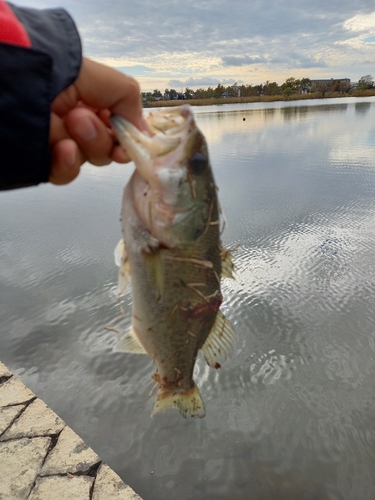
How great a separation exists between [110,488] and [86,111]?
7.37ft

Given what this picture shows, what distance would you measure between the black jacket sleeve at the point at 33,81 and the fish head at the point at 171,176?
25cm

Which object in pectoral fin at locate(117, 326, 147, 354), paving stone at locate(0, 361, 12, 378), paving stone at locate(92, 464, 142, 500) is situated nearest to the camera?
pectoral fin at locate(117, 326, 147, 354)

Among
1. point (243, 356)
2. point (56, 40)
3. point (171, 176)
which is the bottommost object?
point (243, 356)

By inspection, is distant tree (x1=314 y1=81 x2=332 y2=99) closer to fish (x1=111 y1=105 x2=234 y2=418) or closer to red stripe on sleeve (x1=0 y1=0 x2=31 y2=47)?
fish (x1=111 y1=105 x2=234 y2=418)

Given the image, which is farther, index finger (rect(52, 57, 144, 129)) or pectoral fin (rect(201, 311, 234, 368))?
pectoral fin (rect(201, 311, 234, 368))

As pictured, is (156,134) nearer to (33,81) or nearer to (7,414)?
(33,81)

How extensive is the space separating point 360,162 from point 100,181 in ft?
23.1

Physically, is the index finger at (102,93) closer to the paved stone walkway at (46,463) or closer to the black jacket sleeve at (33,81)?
the black jacket sleeve at (33,81)

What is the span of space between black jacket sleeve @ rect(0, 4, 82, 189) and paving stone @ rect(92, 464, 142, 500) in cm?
204

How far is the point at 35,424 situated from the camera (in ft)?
9.10

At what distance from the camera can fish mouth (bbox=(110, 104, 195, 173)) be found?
4.16 feet

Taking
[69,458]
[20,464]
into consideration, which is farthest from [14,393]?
[69,458]

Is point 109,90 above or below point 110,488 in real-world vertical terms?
above

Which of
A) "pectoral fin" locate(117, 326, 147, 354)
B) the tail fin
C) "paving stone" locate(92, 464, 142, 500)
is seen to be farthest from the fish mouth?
"paving stone" locate(92, 464, 142, 500)
